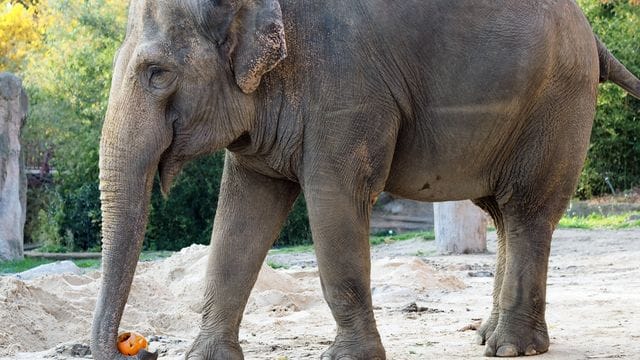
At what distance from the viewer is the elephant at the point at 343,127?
5855 mm

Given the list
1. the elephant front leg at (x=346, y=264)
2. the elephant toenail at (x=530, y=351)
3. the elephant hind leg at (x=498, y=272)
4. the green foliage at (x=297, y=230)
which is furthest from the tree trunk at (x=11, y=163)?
the elephant front leg at (x=346, y=264)

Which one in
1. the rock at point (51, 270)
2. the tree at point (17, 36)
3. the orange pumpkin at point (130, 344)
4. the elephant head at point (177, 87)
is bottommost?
the rock at point (51, 270)

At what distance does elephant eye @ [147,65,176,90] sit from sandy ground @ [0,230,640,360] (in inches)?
76.7

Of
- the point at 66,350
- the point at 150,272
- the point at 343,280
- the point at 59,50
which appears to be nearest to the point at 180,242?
the point at 59,50

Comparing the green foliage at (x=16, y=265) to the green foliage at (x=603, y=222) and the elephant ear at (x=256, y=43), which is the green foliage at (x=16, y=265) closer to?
the green foliage at (x=603, y=222)

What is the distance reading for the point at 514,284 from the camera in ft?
22.8

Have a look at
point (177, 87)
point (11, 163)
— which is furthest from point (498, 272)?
point (11, 163)

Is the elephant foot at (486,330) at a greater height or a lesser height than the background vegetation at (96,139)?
lesser

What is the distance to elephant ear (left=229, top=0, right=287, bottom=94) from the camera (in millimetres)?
5863

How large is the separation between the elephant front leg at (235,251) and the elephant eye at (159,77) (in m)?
0.94

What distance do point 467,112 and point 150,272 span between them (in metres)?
5.76

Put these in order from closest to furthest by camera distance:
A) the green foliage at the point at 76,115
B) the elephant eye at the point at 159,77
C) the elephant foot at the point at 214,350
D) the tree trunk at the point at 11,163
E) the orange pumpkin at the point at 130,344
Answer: the orange pumpkin at the point at 130,344
the elephant eye at the point at 159,77
the elephant foot at the point at 214,350
the tree trunk at the point at 11,163
the green foliage at the point at 76,115

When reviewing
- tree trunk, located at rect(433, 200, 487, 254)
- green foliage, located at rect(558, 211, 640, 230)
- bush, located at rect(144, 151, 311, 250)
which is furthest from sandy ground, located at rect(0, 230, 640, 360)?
bush, located at rect(144, 151, 311, 250)

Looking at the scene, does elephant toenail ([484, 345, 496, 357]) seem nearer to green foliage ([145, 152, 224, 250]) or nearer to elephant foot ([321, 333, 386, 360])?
elephant foot ([321, 333, 386, 360])
